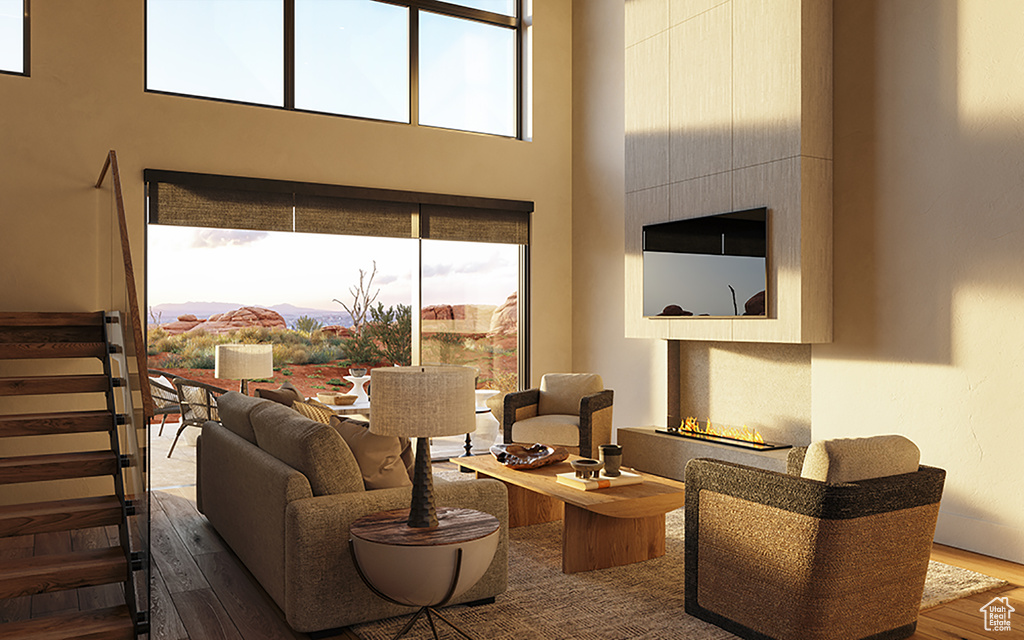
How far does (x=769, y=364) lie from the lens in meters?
5.70

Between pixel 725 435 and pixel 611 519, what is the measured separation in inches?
90.7

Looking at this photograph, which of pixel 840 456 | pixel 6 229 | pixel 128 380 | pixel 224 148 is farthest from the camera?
pixel 224 148

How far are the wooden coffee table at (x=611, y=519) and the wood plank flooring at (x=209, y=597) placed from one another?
1.22 meters

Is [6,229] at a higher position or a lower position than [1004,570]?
higher

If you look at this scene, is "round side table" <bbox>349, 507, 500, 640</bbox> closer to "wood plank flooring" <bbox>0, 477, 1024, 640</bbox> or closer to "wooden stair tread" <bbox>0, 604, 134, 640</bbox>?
"wood plank flooring" <bbox>0, 477, 1024, 640</bbox>

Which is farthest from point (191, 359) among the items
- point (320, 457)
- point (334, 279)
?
point (320, 457)

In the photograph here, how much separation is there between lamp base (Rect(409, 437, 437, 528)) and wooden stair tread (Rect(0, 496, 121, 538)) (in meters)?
1.50

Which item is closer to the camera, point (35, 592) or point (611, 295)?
point (35, 592)

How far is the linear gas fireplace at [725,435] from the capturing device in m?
5.49

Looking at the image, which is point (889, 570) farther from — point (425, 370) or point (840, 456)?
point (425, 370)

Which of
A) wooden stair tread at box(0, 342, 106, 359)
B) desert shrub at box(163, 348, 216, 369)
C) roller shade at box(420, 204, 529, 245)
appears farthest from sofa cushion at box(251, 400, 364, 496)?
desert shrub at box(163, 348, 216, 369)

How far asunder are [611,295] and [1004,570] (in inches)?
155

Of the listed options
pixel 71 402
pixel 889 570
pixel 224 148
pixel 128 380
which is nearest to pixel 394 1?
pixel 224 148

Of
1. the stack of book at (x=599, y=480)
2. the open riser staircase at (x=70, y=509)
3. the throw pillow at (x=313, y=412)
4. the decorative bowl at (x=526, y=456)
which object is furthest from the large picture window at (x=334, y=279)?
the stack of book at (x=599, y=480)
